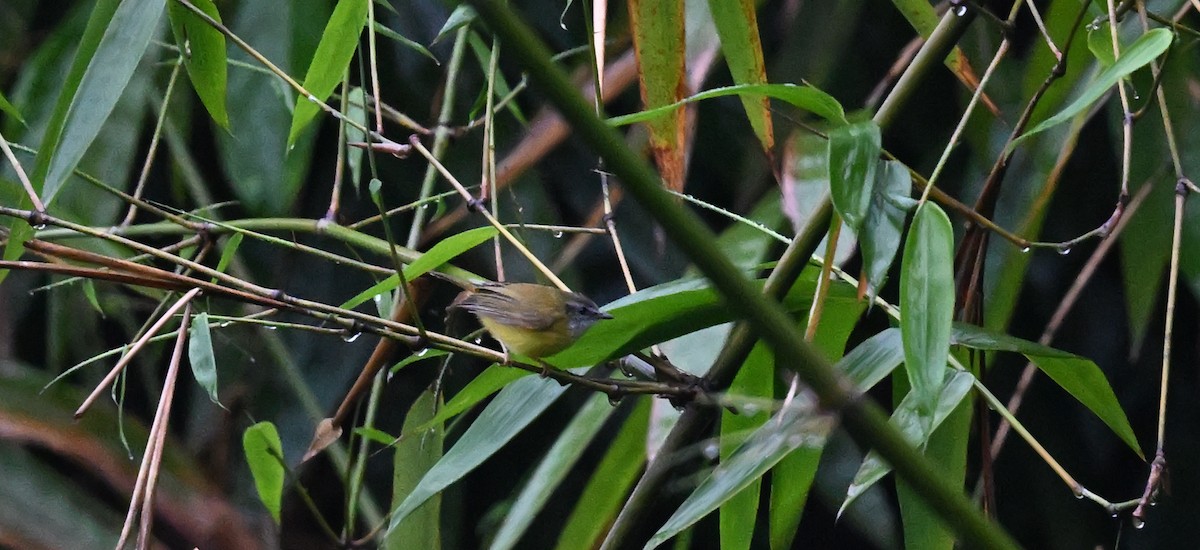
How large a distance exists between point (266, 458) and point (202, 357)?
182 mm

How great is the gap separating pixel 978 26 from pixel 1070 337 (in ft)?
1.22

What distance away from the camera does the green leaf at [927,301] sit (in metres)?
0.50

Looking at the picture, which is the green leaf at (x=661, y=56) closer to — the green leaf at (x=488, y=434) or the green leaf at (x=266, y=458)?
the green leaf at (x=488, y=434)

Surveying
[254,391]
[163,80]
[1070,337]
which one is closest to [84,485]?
[254,391]

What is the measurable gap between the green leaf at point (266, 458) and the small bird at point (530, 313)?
6.6 inches

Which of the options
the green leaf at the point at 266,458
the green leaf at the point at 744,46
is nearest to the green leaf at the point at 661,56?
the green leaf at the point at 744,46

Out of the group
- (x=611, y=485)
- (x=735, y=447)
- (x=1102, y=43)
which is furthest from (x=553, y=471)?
(x=1102, y=43)

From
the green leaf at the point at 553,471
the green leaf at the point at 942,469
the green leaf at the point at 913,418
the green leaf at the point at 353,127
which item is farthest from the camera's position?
the green leaf at the point at 353,127

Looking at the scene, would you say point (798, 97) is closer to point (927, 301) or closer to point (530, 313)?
point (927, 301)

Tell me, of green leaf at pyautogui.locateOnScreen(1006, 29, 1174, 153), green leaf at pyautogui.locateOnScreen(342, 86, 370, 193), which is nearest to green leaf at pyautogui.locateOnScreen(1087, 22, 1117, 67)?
green leaf at pyautogui.locateOnScreen(1006, 29, 1174, 153)

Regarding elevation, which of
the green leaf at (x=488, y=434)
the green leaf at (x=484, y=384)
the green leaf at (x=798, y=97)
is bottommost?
the green leaf at (x=488, y=434)

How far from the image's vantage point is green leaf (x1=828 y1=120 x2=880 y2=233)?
1.75ft

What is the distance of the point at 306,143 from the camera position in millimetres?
1106

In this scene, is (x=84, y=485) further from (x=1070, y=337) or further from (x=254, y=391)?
(x=1070, y=337)
